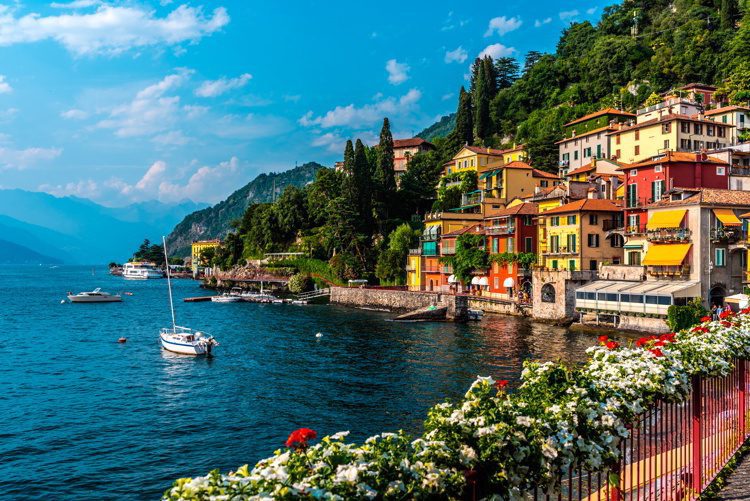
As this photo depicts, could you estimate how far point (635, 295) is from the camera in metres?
46.3

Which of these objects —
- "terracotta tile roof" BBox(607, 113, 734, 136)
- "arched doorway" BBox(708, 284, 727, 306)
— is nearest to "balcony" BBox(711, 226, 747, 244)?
"arched doorway" BBox(708, 284, 727, 306)

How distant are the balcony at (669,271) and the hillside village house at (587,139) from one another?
32205 millimetres

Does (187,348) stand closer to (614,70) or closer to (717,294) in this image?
(717,294)

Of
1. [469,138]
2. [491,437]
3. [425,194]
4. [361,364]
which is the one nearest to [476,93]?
[469,138]

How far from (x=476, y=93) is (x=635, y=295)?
8598 centimetres

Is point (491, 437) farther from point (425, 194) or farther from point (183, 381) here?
point (425, 194)

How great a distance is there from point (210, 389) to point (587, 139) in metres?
68.3

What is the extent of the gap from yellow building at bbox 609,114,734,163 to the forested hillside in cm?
1497

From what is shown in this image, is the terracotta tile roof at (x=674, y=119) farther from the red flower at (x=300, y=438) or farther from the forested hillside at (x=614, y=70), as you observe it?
the red flower at (x=300, y=438)

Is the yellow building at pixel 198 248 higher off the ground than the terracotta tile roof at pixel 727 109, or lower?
lower

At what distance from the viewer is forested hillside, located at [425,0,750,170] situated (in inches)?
3632

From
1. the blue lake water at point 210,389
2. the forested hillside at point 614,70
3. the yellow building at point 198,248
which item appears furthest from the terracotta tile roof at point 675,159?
the yellow building at point 198,248

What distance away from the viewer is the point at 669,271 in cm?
4681

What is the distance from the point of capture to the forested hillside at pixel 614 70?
303 feet
